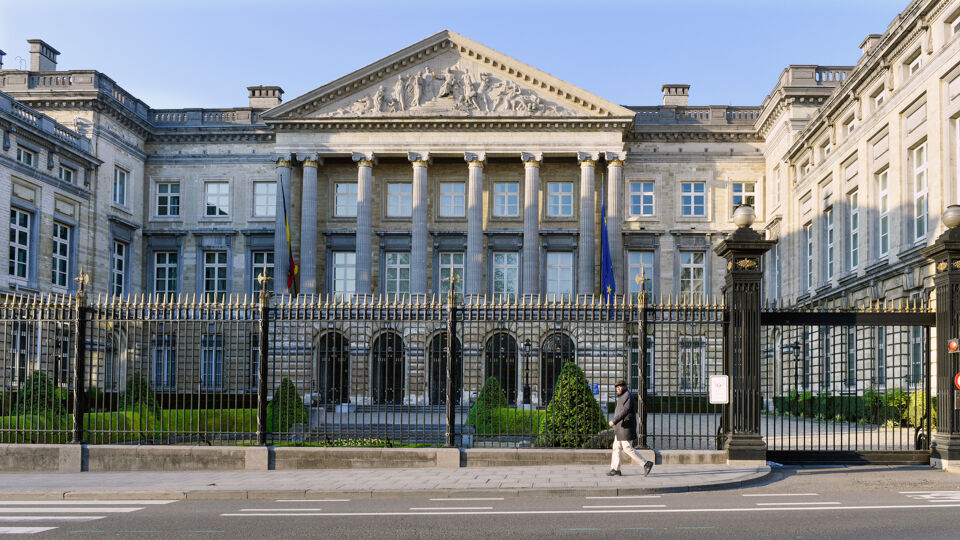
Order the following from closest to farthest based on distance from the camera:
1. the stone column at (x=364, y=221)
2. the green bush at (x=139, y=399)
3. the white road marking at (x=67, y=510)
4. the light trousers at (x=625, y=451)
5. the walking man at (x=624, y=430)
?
the white road marking at (x=67, y=510) → the light trousers at (x=625, y=451) → the walking man at (x=624, y=430) → the green bush at (x=139, y=399) → the stone column at (x=364, y=221)

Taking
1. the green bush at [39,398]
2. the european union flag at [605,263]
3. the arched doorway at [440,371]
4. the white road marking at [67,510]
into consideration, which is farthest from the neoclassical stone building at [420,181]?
the white road marking at [67,510]

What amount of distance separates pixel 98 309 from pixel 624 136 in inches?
1516

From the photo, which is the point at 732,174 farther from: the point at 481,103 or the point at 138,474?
the point at 138,474

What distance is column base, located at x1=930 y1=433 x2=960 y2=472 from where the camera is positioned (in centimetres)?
1772

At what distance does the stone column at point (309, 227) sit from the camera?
5181cm

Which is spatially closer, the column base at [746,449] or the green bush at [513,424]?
the column base at [746,449]

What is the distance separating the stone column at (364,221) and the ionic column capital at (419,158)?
2.09 metres

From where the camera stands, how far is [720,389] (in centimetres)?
1784

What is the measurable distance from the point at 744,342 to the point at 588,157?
3484cm

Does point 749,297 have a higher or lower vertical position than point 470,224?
lower

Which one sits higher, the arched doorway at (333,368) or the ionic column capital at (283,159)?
the ionic column capital at (283,159)

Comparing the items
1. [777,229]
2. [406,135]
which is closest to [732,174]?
[777,229]

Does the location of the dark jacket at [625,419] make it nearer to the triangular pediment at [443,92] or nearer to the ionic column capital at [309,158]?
the triangular pediment at [443,92]

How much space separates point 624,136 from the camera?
53.9 metres
